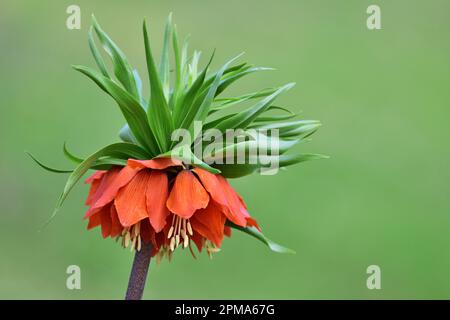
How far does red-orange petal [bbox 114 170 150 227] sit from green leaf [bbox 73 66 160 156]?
0.04 meters

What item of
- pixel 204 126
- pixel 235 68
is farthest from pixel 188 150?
pixel 235 68

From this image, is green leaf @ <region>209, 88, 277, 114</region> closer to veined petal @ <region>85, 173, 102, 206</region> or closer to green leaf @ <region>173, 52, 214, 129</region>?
green leaf @ <region>173, 52, 214, 129</region>

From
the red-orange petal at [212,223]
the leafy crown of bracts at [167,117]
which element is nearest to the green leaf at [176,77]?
the leafy crown of bracts at [167,117]

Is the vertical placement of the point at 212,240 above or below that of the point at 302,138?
below

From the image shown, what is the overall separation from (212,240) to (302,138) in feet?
0.49

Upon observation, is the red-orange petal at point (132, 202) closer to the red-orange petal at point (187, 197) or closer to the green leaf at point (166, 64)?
the red-orange petal at point (187, 197)

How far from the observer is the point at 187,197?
67 cm

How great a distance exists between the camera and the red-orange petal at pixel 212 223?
27.5 inches

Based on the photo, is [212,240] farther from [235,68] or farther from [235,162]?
[235,68]

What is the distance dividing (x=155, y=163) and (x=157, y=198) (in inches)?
1.4

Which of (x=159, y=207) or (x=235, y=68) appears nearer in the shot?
(x=159, y=207)

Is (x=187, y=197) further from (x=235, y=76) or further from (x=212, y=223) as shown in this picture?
(x=235, y=76)

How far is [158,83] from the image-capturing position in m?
0.68

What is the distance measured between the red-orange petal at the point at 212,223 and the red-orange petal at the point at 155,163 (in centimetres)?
6
